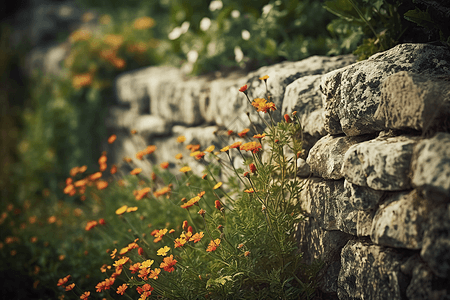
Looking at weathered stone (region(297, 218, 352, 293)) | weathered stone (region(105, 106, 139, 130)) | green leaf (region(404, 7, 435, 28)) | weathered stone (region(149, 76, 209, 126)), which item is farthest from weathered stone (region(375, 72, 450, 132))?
weathered stone (region(105, 106, 139, 130))

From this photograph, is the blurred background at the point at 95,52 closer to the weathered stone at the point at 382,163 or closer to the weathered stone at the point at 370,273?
the weathered stone at the point at 382,163

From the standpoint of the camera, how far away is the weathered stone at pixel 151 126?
3610mm

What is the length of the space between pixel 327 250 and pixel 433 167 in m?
0.83

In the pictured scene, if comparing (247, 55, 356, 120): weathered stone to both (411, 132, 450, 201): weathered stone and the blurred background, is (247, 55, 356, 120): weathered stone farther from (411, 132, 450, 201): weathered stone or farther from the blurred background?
(411, 132, 450, 201): weathered stone

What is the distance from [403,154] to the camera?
4.31 feet

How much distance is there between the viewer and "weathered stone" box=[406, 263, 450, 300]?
1174mm

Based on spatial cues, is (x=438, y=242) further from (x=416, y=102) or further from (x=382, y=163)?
(x=416, y=102)

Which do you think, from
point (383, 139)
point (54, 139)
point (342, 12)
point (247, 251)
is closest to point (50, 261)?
point (247, 251)

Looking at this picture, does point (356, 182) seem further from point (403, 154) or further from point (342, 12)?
point (342, 12)

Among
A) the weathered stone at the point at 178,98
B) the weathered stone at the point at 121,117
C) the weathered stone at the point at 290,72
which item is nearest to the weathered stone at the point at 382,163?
the weathered stone at the point at 290,72

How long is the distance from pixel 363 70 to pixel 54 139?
15.5 feet

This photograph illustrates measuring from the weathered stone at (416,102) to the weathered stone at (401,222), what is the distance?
0.30m

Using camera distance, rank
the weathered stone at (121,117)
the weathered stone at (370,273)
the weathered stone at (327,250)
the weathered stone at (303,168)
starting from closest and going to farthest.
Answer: the weathered stone at (370,273) < the weathered stone at (327,250) < the weathered stone at (303,168) < the weathered stone at (121,117)

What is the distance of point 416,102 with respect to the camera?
4.28ft
